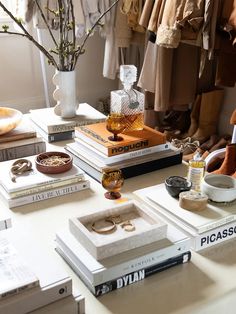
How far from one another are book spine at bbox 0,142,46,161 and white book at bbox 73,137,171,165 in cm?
12

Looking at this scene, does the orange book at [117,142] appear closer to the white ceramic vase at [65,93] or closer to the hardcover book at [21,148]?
the hardcover book at [21,148]

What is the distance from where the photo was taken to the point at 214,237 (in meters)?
1.01

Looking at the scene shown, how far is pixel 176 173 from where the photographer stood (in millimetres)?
1398

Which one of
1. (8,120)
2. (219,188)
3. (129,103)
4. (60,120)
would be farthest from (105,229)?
(60,120)

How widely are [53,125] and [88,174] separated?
347 millimetres

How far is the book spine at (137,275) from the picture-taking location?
0.84m

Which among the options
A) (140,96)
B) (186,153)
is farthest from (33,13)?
(140,96)

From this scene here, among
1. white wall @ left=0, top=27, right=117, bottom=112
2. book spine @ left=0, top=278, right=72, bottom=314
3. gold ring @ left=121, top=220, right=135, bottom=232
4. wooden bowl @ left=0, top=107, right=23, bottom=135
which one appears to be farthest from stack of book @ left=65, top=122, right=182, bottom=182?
white wall @ left=0, top=27, right=117, bottom=112

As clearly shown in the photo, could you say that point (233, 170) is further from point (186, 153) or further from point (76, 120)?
point (186, 153)

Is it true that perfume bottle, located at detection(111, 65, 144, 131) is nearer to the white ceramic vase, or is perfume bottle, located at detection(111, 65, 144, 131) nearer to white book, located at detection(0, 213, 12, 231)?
the white ceramic vase

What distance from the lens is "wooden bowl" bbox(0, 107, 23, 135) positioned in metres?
1.44

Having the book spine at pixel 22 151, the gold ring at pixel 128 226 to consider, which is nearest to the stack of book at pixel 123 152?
the book spine at pixel 22 151

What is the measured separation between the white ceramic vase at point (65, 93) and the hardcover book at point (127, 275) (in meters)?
0.85

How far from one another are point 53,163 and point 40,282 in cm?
54
